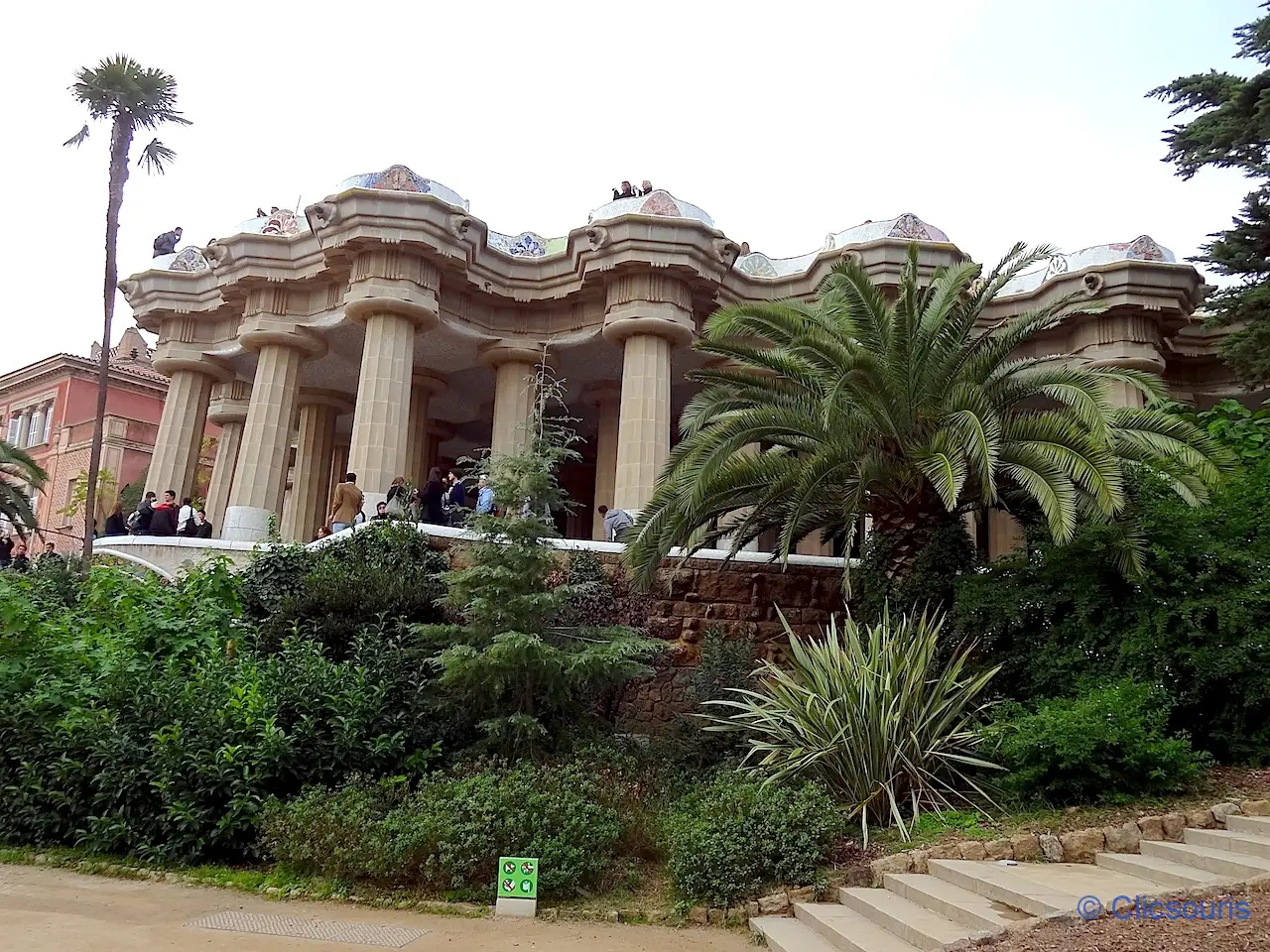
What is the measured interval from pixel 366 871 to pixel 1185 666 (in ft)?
23.4

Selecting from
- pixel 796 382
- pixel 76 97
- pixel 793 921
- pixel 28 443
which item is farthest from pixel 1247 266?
pixel 28 443

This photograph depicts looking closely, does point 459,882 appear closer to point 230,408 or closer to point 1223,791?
point 1223,791

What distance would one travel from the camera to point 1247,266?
1322cm

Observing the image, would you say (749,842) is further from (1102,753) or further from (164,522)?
(164,522)

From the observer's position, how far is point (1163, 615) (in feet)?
28.2

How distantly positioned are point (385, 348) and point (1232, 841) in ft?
50.1

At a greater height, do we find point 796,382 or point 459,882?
point 796,382

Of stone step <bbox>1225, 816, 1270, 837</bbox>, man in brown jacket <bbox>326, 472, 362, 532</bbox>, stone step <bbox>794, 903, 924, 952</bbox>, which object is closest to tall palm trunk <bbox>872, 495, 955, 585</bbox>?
stone step <bbox>1225, 816, 1270, 837</bbox>

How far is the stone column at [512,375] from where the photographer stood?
20.2 m

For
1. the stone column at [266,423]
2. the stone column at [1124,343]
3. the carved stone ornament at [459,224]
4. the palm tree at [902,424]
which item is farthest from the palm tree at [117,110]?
the stone column at [1124,343]

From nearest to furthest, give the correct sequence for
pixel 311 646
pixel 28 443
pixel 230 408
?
pixel 311 646
pixel 230 408
pixel 28 443

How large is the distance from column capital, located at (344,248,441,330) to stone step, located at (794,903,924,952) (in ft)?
45.9

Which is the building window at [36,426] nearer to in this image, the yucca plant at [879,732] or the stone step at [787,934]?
the yucca plant at [879,732]

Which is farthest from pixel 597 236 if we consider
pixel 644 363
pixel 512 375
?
pixel 512 375
